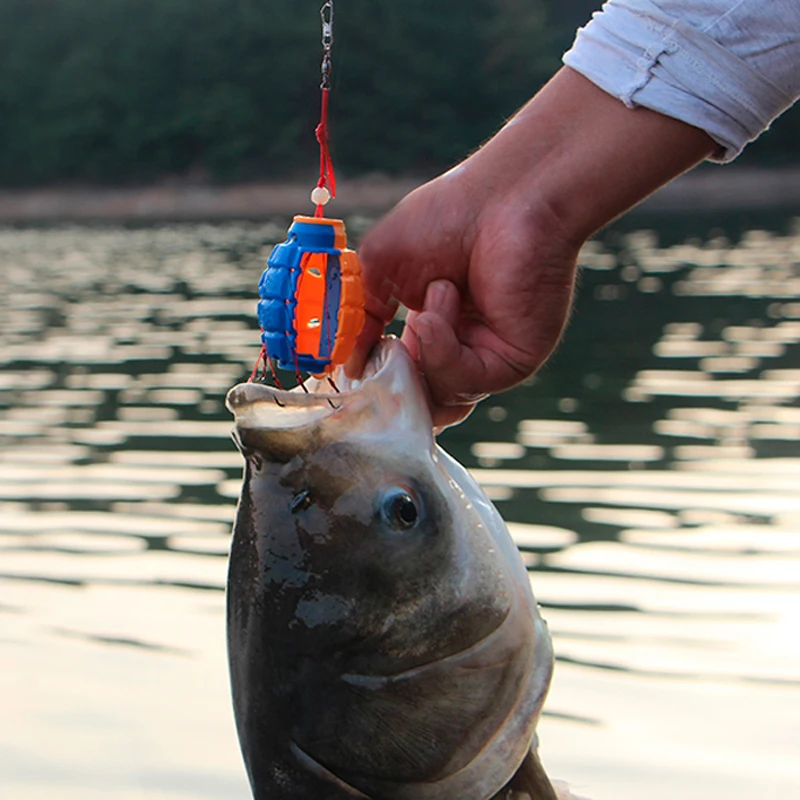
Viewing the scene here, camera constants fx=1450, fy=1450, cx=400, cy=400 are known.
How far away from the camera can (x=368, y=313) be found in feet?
8.11

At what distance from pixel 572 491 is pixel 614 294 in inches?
540

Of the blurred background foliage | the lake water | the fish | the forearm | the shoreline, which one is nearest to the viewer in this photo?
the fish

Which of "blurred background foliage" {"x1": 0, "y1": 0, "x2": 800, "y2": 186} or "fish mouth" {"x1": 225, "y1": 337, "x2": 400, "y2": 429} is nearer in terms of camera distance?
"fish mouth" {"x1": 225, "y1": 337, "x2": 400, "y2": 429}

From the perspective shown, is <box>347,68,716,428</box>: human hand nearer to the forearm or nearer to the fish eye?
the forearm

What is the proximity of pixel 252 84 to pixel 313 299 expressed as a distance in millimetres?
60490

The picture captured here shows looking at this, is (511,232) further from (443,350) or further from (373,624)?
(373,624)

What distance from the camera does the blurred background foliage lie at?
176ft

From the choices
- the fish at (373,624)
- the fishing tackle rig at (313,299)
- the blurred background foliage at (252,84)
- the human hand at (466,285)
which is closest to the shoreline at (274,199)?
the blurred background foliage at (252,84)

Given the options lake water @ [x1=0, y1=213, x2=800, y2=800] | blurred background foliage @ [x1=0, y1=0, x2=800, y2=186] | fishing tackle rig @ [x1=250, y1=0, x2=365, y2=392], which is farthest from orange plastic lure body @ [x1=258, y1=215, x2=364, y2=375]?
blurred background foliage @ [x1=0, y1=0, x2=800, y2=186]

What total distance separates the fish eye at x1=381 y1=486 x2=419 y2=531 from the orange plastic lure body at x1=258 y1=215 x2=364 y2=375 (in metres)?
0.27

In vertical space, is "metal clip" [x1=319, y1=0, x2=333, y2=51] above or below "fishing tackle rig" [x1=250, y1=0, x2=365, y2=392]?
above

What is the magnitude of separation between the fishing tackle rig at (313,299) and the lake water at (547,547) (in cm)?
342

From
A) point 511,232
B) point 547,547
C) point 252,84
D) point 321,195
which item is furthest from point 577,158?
point 252,84

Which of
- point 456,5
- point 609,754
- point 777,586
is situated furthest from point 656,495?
point 456,5
